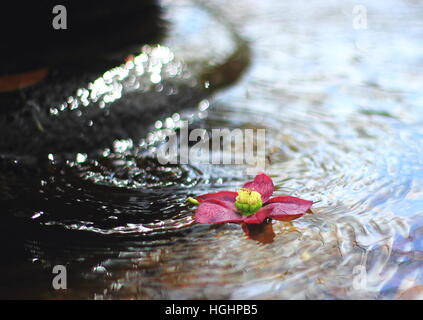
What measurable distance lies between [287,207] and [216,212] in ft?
0.69

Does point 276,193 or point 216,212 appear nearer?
point 216,212

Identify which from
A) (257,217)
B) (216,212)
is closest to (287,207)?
(257,217)

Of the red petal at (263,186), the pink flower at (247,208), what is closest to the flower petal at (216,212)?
the pink flower at (247,208)

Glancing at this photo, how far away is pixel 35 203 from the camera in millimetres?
1765

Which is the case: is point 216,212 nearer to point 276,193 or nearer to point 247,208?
point 247,208

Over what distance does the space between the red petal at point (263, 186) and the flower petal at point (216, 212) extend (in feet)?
0.33

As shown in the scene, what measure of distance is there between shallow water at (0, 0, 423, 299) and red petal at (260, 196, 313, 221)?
3cm

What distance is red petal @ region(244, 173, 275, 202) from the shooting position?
1.70m

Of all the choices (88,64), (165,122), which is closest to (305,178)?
(165,122)

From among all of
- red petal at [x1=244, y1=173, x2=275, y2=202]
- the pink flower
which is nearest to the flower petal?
the pink flower

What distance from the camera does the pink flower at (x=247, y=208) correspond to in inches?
63.1

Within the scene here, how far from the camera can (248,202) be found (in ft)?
5.30
